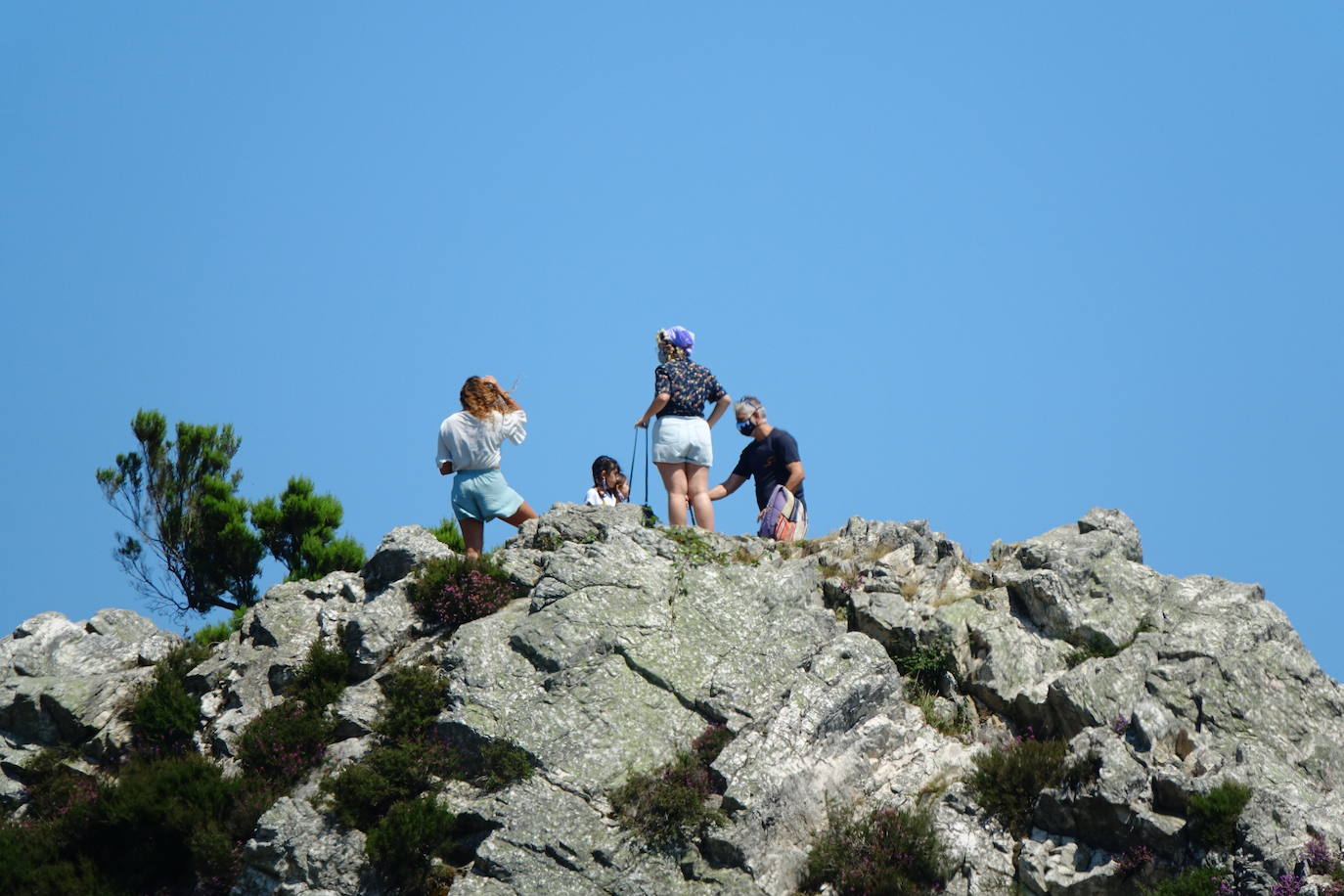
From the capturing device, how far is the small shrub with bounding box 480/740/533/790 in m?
17.9

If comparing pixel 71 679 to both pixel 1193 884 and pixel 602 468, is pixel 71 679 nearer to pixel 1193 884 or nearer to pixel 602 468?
pixel 602 468

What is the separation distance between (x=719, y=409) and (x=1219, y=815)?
9.53 m

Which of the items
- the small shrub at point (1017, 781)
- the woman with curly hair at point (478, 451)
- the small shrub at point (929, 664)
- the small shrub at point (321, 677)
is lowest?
the small shrub at point (1017, 781)

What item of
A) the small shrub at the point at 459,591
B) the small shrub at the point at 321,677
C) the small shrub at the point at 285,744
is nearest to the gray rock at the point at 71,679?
the small shrub at the point at 285,744

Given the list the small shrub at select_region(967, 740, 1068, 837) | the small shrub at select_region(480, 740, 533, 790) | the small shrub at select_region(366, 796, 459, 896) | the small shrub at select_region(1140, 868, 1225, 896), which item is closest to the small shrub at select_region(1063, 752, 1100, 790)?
the small shrub at select_region(967, 740, 1068, 837)

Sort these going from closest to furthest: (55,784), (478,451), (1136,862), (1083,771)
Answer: (1136,862)
(1083,771)
(55,784)
(478,451)

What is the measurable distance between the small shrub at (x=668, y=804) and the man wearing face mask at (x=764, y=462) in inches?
239

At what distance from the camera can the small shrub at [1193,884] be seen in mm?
16062

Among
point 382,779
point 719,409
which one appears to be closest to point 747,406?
point 719,409

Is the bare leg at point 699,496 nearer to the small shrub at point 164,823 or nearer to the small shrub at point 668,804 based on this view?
the small shrub at point 668,804

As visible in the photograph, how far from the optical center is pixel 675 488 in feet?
72.7

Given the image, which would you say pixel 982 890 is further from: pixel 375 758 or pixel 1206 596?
pixel 375 758

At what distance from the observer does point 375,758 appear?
1816 cm

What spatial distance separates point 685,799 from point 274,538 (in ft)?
55.2
